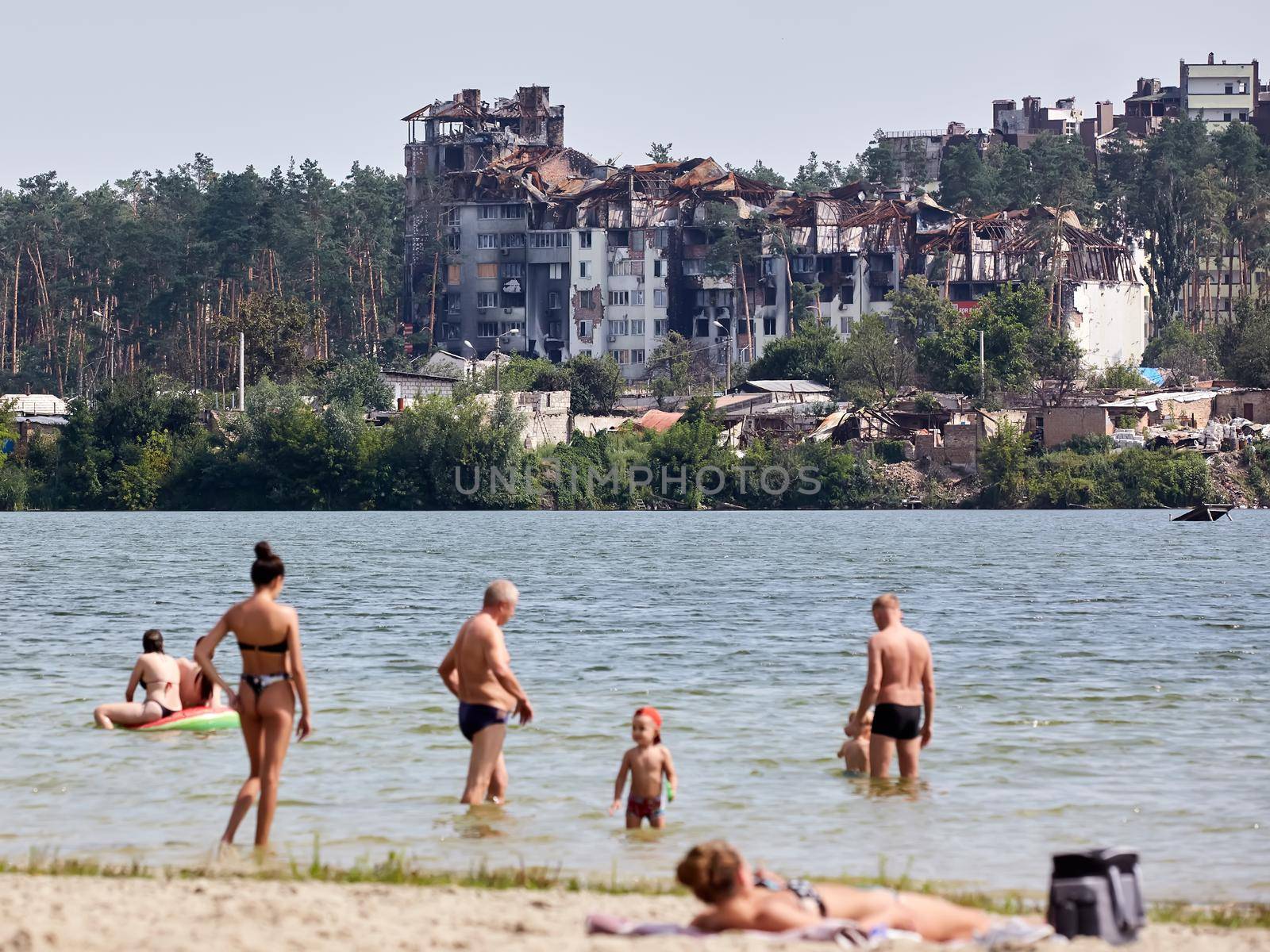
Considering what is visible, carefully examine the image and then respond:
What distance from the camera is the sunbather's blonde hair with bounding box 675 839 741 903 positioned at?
10.8 meters

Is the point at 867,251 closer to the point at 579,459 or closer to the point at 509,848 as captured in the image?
the point at 579,459

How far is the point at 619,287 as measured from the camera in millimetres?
153875

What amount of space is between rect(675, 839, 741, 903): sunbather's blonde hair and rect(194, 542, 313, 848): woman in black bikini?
358cm

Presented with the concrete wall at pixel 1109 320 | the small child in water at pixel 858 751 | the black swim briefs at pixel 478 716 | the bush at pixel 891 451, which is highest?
the concrete wall at pixel 1109 320

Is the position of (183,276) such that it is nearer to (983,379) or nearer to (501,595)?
(983,379)

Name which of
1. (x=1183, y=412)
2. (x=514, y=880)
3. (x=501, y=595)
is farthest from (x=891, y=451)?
(x=514, y=880)

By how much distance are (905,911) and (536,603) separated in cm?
3847

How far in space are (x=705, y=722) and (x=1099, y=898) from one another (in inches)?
516

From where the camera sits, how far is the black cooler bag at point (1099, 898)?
11.4 meters

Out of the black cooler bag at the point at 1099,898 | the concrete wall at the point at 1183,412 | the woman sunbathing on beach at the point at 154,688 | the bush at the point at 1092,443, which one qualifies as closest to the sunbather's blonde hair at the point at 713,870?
the black cooler bag at the point at 1099,898

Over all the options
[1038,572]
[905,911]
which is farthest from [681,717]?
[1038,572]

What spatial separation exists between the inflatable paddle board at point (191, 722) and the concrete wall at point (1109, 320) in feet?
412

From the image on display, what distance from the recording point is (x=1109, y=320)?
6043 inches

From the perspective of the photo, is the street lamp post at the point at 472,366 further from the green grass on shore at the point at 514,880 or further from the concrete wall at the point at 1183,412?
the green grass on shore at the point at 514,880
